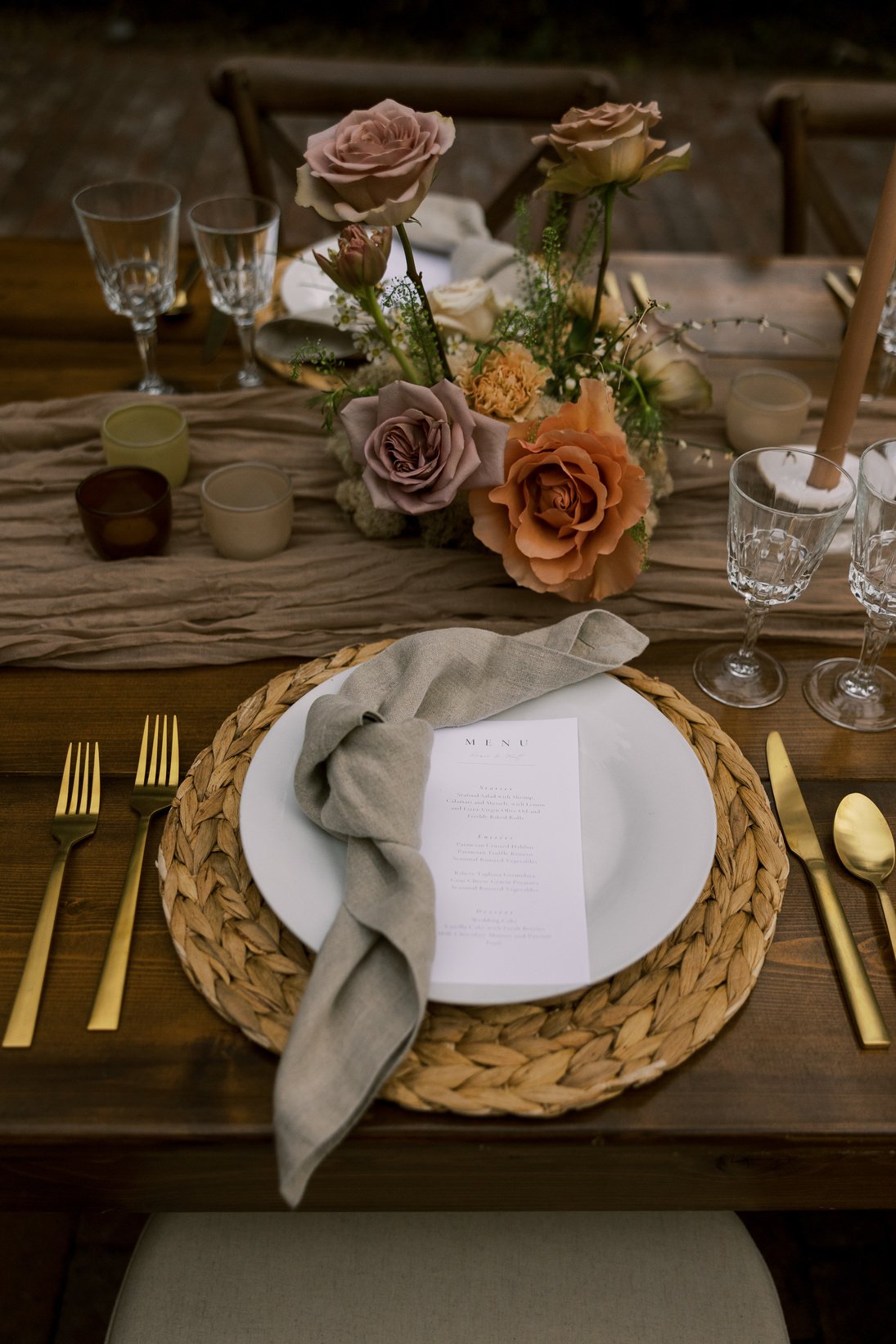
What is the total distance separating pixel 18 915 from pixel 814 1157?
51cm

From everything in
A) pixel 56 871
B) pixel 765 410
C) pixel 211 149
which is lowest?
pixel 211 149

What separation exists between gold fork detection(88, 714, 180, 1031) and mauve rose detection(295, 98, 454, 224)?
0.40 m

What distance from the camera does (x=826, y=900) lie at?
726 millimetres

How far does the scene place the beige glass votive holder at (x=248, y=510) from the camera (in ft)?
3.22

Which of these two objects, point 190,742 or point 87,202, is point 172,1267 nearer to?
point 190,742

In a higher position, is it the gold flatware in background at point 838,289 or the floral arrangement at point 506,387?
the floral arrangement at point 506,387

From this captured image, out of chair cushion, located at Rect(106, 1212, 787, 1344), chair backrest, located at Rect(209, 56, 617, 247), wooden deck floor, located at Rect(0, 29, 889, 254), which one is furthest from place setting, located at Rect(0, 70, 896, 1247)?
wooden deck floor, located at Rect(0, 29, 889, 254)

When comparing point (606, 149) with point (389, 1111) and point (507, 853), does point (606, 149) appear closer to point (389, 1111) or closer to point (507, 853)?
point (507, 853)

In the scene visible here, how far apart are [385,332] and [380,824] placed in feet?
1.36

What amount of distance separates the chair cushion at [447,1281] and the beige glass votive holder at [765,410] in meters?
0.71

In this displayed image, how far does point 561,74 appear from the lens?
1.69 m

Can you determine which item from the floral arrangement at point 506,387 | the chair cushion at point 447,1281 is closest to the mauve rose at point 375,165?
the floral arrangement at point 506,387

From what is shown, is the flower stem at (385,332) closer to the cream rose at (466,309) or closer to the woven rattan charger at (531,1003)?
the cream rose at (466,309)

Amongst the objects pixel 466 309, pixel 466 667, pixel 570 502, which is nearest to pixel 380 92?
pixel 466 309
